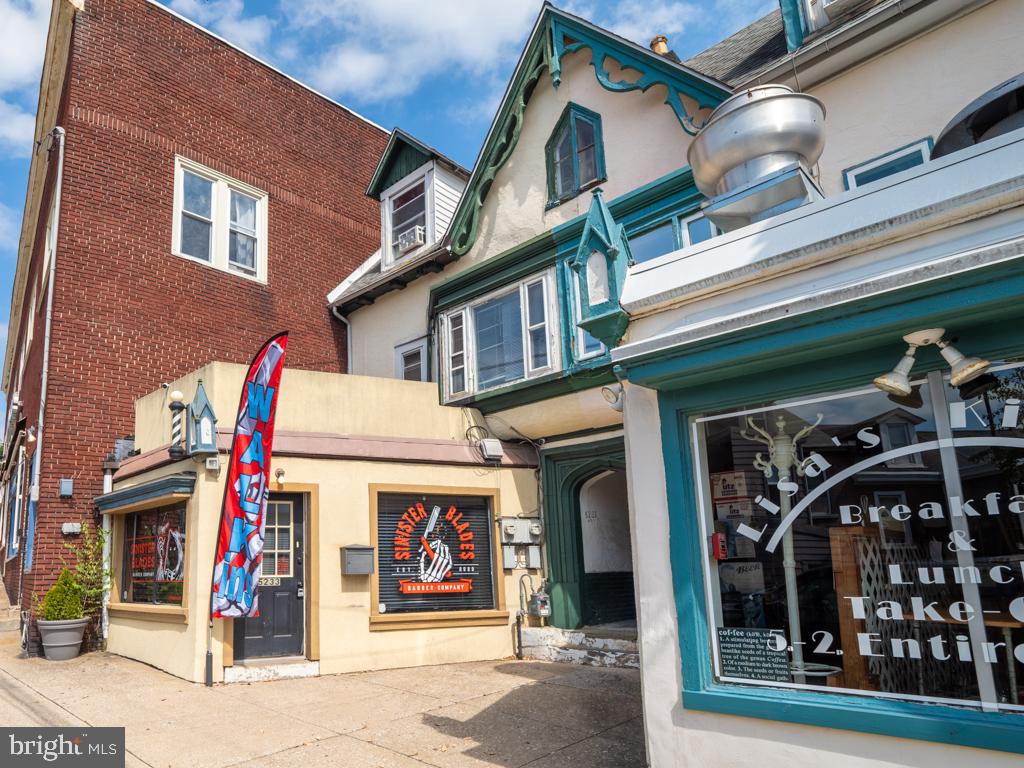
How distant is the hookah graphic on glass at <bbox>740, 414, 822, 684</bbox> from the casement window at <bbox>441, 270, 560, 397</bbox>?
6007 mm

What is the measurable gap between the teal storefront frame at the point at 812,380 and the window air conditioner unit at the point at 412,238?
9.58 meters

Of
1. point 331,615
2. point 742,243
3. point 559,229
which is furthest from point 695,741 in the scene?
point 559,229

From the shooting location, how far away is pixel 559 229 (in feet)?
36.6

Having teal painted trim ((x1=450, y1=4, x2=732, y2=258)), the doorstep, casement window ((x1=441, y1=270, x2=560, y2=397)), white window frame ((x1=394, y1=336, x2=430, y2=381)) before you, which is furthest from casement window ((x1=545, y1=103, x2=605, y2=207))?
the doorstep

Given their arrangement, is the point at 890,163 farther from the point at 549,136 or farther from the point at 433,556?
the point at 433,556

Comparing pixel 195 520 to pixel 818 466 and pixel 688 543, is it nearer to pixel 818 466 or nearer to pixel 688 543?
pixel 688 543

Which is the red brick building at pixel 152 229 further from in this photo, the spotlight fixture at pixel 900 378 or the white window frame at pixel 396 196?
the spotlight fixture at pixel 900 378

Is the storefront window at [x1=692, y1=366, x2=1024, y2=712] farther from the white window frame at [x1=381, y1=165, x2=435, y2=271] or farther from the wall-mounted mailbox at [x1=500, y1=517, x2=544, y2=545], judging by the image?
the white window frame at [x1=381, y1=165, x2=435, y2=271]

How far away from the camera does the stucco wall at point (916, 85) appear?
7.45 m

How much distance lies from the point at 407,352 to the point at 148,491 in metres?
5.29

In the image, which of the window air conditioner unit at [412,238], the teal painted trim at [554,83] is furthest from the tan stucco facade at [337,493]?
the window air conditioner unit at [412,238]

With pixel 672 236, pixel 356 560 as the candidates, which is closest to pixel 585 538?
pixel 356 560

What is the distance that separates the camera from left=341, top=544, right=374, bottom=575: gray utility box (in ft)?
32.5

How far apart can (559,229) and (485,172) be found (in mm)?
2158
